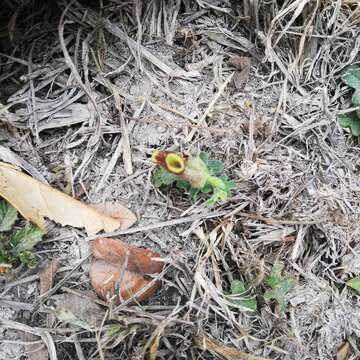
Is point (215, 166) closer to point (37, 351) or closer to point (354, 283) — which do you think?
point (354, 283)

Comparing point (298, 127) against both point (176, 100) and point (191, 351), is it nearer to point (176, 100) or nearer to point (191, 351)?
point (176, 100)

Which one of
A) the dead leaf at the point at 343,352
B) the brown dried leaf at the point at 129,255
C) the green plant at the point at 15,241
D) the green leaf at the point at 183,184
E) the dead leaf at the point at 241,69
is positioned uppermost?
the dead leaf at the point at 241,69

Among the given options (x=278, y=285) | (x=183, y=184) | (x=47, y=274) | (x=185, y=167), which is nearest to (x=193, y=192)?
(x=183, y=184)

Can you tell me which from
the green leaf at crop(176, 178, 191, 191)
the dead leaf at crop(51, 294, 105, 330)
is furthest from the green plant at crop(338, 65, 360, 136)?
the dead leaf at crop(51, 294, 105, 330)

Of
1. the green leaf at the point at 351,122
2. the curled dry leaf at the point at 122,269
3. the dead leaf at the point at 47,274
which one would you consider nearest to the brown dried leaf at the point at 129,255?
the curled dry leaf at the point at 122,269

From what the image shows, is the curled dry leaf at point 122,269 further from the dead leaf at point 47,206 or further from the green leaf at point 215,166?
the green leaf at point 215,166

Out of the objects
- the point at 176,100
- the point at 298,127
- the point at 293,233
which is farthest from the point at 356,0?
the point at 293,233
